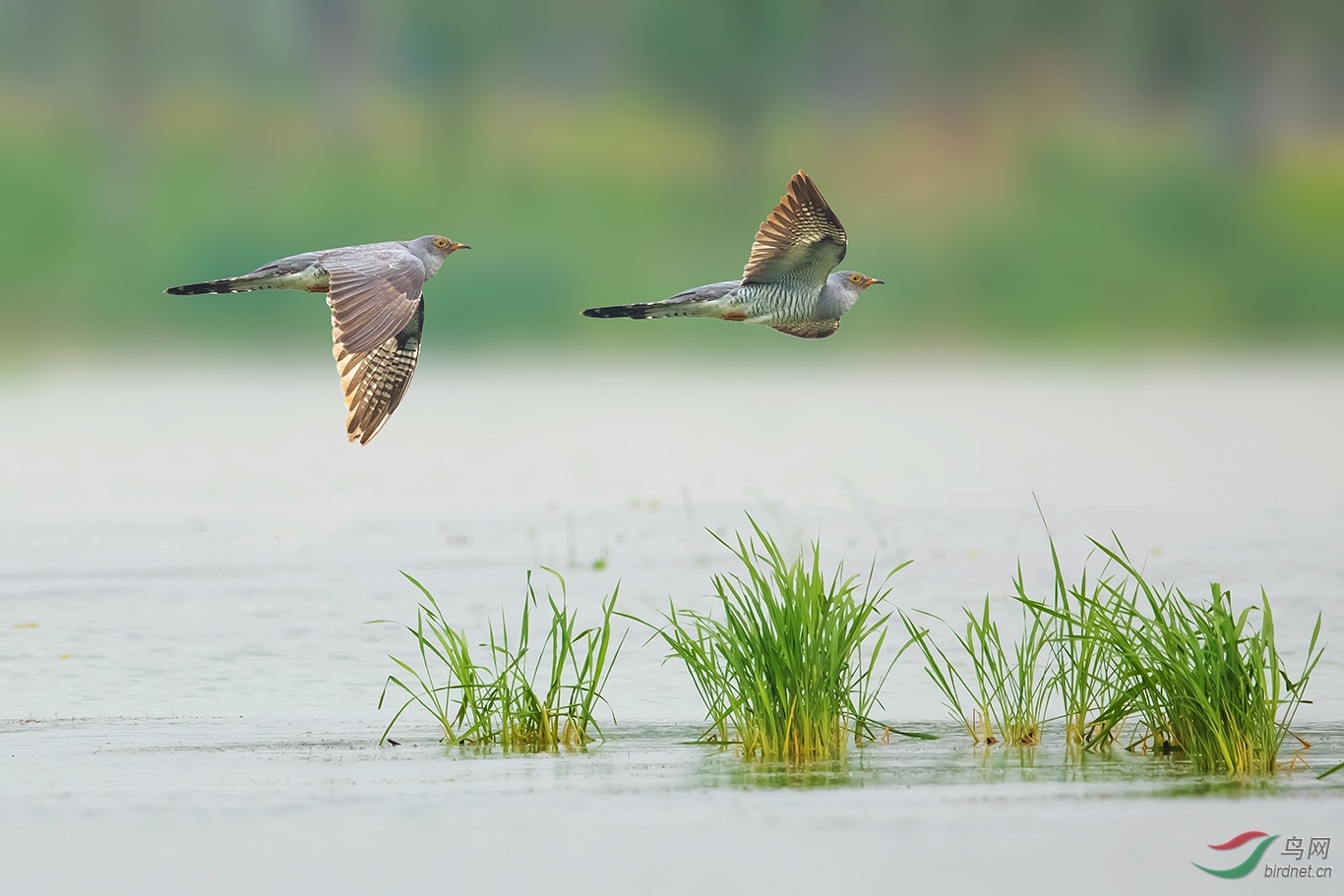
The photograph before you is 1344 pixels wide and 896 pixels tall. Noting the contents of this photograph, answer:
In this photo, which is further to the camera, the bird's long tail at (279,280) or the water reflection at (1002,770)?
the bird's long tail at (279,280)

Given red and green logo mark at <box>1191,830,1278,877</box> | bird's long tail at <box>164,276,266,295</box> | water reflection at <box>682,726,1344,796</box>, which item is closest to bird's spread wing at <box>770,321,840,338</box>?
water reflection at <box>682,726,1344,796</box>

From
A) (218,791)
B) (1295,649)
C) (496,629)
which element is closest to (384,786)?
(218,791)

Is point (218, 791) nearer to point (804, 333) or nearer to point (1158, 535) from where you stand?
point (804, 333)

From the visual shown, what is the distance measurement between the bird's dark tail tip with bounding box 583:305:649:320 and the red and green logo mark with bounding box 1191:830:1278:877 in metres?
3.44

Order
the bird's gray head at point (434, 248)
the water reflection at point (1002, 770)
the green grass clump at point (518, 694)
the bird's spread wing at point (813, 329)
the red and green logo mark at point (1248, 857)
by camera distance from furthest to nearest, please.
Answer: the bird's spread wing at point (813, 329) < the bird's gray head at point (434, 248) < the green grass clump at point (518, 694) < the water reflection at point (1002, 770) < the red and green logo mark at point (1248, 857)

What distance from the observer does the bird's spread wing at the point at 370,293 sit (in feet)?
26.4

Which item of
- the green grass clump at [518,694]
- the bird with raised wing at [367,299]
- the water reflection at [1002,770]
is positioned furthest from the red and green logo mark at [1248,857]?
the bird with raised wing at [367,299]

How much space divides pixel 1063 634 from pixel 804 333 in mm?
2391

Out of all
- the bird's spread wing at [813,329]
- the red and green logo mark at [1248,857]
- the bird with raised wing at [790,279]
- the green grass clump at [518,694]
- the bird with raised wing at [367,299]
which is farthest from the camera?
the bird's spread wing at [813,329]

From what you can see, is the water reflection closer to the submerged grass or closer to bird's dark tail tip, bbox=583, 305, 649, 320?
the submerged grass

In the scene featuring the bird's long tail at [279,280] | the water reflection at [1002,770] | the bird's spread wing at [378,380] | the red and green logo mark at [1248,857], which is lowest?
the red and green logo mark at [1248,857]

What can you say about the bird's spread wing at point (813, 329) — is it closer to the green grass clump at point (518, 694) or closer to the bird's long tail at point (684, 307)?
the bird's long tail at point (684, 307)

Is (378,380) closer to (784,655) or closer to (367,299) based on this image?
(367,299)

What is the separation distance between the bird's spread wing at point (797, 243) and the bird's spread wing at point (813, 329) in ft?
0.95
